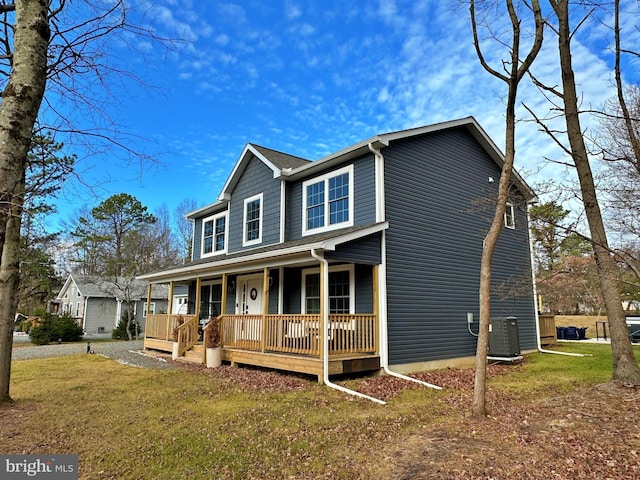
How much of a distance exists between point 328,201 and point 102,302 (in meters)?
27.7

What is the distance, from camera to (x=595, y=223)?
8.36m

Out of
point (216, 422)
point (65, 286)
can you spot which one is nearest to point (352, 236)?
point (216, 422)

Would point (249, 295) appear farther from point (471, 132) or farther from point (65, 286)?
point (65, 286)

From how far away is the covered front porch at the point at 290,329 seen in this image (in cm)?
933

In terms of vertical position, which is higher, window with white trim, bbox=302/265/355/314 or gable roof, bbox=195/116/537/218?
gable roof, bbox=195/116/537/218

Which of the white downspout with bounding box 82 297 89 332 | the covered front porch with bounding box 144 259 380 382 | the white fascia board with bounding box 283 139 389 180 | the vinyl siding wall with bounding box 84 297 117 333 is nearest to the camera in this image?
the covered front porch with bounding box 144 259 380 382

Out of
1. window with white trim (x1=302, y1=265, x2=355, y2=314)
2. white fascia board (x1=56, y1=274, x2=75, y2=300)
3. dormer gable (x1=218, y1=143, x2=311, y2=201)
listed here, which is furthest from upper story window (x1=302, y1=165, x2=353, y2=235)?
white fascia board (x1=56, y1=274, x2=75, y2=300)

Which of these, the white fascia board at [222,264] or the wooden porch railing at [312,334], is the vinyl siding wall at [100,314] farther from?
the wooden porch railing at [312,334]

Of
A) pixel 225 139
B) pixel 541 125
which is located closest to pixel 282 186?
pixel 225 139

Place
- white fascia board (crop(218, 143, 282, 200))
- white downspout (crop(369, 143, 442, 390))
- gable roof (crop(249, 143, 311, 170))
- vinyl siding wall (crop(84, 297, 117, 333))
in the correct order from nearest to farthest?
1. white downspout (crop(369, 143, 442, 390))
2. gable roof (crop(249, 143, 311, 170))
3. white fascia board (crop(218, 143, 282, 200))
4. vinyl siding wall (crop(84, 297, 117, 333))

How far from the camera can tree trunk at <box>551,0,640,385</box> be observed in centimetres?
778

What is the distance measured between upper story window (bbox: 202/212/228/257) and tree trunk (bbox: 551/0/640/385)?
11852 mm

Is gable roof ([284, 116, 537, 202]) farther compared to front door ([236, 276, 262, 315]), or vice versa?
front door ([236, 276, 262, 315])

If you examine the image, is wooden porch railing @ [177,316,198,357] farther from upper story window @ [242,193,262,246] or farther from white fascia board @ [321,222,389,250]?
white fascia board @ [321,222,389,250]
